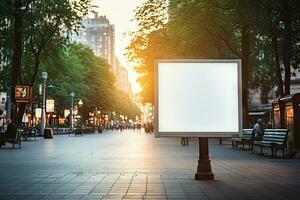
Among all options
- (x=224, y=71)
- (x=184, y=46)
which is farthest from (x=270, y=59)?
(x=224, y=71)

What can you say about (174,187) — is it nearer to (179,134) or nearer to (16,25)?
(179,134)

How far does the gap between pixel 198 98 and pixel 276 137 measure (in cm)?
996

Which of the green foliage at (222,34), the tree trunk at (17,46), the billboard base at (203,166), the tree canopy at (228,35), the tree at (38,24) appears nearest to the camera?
the billboard base at (203,166)

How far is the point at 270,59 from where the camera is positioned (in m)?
41.9

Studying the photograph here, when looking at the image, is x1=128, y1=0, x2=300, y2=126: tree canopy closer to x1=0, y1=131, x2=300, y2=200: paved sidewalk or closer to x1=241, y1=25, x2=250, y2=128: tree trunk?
x1=241, y1=25, x2=250, y2=128: tree trunk

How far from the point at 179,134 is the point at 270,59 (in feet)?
104

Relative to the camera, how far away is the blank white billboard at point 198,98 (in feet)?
38.6

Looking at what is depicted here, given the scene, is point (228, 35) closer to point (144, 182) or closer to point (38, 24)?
point (38, 24)

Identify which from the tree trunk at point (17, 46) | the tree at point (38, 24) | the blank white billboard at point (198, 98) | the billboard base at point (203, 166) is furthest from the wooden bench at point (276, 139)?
the tree at point (38, 24)

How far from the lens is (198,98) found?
11906mm

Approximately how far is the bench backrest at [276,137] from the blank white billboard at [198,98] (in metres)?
8.79

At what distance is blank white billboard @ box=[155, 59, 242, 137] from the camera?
463 inches

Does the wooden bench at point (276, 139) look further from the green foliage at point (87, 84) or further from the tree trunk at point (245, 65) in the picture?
the green foliage at point (87, 84)

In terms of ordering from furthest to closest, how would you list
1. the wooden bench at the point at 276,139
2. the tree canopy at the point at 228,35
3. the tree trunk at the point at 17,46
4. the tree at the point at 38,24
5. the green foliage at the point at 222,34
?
the tree at the point at 38,24
the tree trunk at the point at 17,46
the green foliage at the point at 222,34
the tree canopy at the point at 228,35
the wooden bench at the point at 276,139
